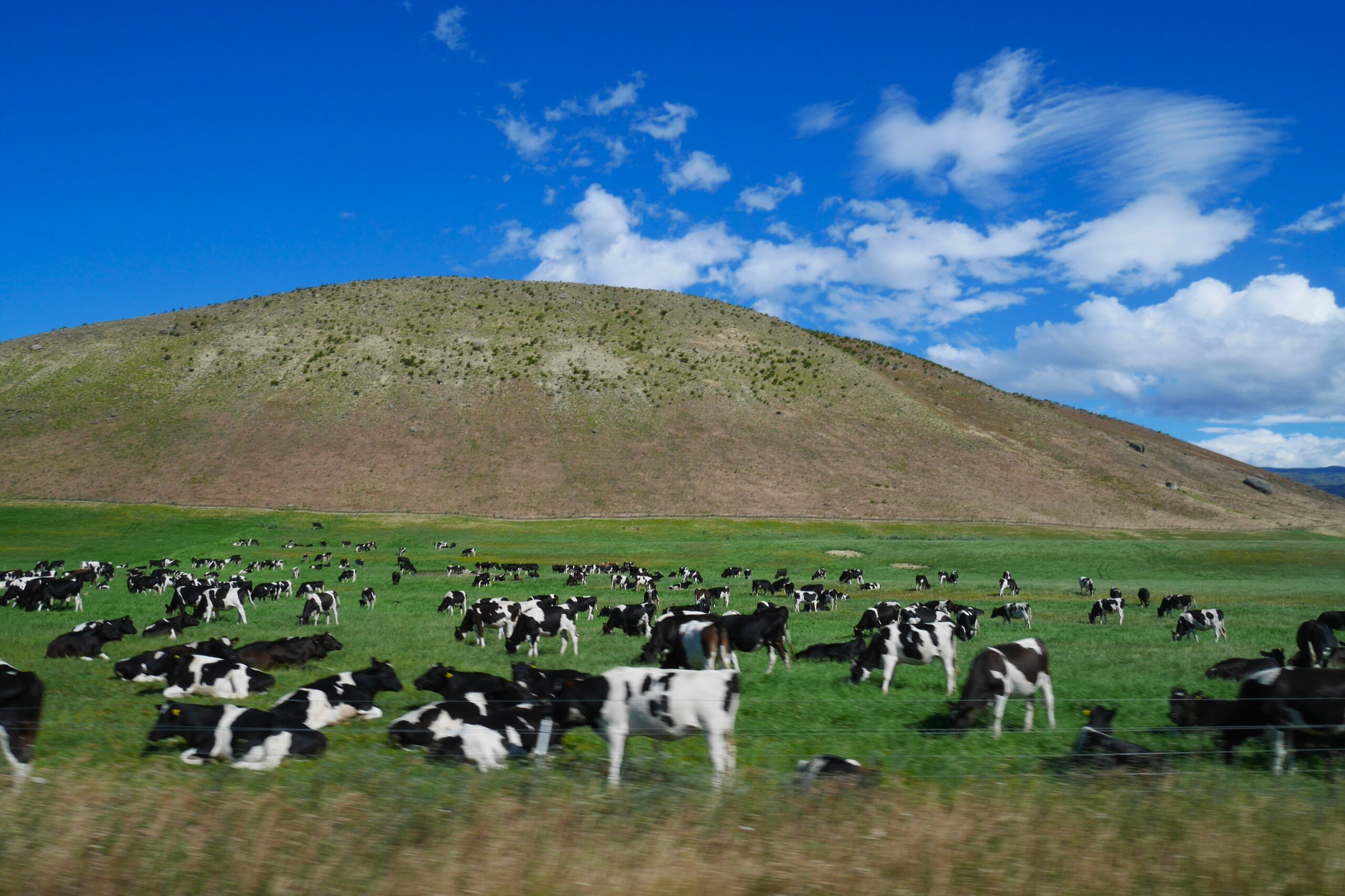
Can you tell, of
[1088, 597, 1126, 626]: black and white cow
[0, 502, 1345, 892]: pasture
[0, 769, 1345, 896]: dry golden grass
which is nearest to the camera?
[0, 769, 1345, 896]: dry golden grass

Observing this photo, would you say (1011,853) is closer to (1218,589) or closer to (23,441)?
(1218,589)

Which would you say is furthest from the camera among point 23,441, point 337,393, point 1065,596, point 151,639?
point 337,393

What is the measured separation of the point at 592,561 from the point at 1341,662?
140 feet

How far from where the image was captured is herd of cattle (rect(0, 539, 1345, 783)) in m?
9.80

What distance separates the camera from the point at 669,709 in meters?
9.65

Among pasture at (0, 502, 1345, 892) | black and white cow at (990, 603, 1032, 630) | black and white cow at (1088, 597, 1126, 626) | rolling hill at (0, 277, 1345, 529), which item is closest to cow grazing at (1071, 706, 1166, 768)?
pasture at (0, 502, 1345, 892)

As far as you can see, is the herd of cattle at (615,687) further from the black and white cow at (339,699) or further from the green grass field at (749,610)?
the green grass field at (749,610)

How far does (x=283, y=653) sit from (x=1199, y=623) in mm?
26808

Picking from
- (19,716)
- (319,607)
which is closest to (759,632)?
(19,716)

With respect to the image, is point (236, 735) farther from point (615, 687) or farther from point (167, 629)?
point (167, 629)

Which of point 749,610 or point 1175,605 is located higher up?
point 1175,605

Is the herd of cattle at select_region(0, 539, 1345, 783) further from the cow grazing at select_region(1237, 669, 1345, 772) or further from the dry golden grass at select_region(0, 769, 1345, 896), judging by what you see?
the dry golden grass at select_region(0, 769, 1345, 896)

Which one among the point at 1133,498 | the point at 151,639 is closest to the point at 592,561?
the point at 151,639

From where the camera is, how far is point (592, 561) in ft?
180
